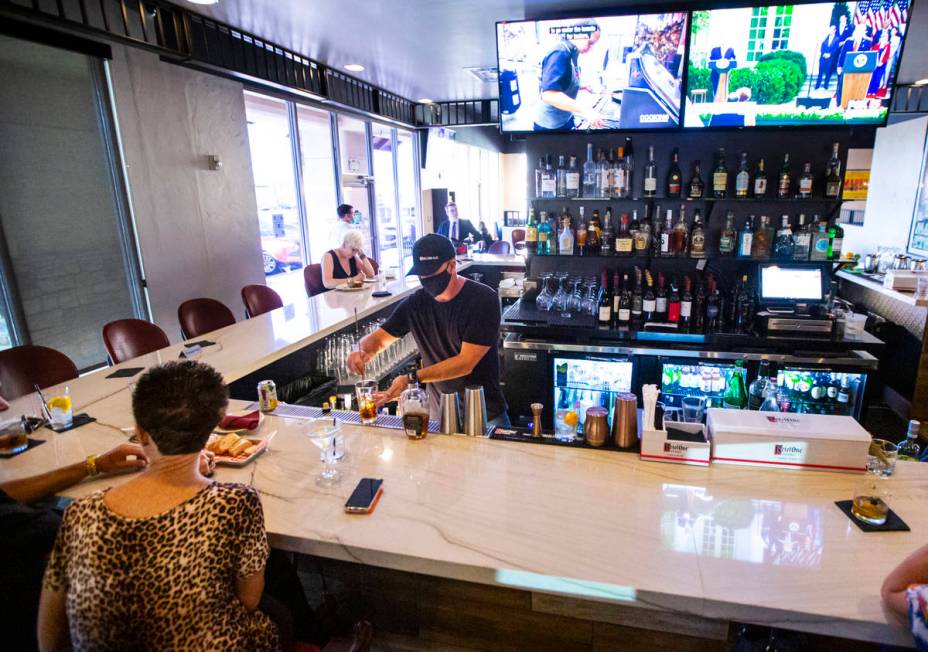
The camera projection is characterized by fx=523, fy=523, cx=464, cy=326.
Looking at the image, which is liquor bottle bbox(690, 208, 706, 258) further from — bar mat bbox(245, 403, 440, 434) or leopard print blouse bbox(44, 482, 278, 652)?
leopard print blouse bbox(44, 482, 278, 652)

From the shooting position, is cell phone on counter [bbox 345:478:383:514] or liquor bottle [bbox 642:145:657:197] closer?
cell phone on counter [bbox 345:478:383:514]

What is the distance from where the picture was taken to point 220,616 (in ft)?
3.78

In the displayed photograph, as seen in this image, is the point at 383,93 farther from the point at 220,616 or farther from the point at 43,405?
the point at 220,616

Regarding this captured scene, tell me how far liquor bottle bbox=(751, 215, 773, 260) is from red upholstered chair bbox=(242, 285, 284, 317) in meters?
3.77

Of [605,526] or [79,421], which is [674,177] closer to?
[605,526]

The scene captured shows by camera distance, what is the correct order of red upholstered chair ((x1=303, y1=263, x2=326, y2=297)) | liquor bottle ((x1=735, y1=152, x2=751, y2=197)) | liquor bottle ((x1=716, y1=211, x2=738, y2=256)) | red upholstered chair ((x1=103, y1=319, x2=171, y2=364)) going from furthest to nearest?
red upholstered chair ((x1=303, y1=263, x2=326, y2=297)), liquor bottle ((x1=716, y1=211, x2=738, y2=256)), liquor bottle ((x1=735, y1=152, x2=751, y2=197)), red upholstered chair ((x1=103, y1=319, x2=171, y2=364))

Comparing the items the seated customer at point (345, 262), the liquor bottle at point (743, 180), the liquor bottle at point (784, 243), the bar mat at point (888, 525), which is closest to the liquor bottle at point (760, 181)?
the liquor bottle at point (743, 180)

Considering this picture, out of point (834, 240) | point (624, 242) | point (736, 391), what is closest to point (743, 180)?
point (834, 240)

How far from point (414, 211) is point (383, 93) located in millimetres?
2534

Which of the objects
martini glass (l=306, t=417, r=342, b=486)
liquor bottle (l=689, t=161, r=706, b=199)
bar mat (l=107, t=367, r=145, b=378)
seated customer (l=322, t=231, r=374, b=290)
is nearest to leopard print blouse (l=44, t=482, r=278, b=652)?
martini glass (l=306, t=417, r=342, b=486)

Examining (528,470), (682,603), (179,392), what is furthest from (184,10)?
(682,603)

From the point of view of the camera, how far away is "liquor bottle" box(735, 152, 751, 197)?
12.3 feet

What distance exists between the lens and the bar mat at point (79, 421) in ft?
6.86

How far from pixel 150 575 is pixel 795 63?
4156 millimetres
